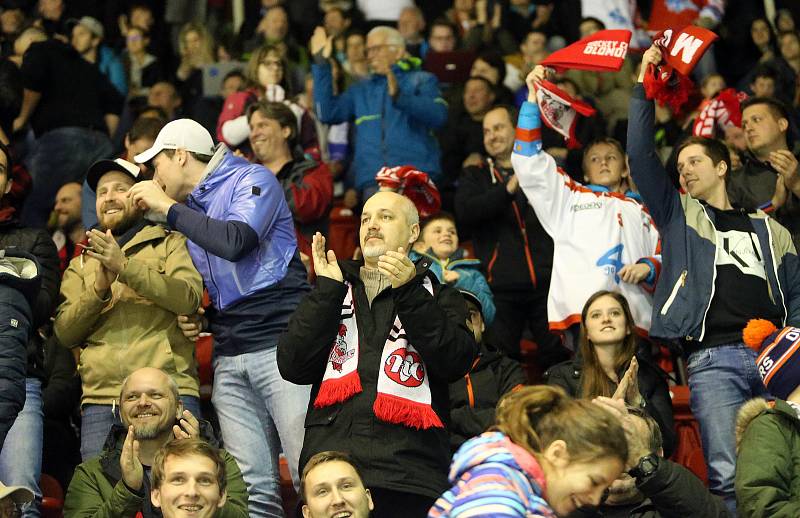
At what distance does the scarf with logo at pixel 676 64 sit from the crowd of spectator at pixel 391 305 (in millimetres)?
33

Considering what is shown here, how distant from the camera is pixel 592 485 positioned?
11.8 ft

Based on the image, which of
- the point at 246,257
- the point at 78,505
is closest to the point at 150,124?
the point at 246,257

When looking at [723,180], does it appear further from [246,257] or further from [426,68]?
[426,68]

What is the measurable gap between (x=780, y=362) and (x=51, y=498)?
3.26m

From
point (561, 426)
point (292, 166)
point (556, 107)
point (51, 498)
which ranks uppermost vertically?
point (556, 107)

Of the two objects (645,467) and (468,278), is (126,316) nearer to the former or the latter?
(468,278)

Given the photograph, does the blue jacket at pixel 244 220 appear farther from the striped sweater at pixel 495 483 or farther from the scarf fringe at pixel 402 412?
the striped sweater at pixel 495 483

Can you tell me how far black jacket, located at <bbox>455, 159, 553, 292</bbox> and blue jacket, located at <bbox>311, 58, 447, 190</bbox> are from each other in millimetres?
829

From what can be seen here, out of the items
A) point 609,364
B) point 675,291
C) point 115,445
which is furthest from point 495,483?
point 675,291

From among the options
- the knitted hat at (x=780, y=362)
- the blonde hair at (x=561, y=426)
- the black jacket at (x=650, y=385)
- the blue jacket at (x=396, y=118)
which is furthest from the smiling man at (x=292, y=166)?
the blonde hair at (x=561, y=426)

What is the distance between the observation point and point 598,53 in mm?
6875

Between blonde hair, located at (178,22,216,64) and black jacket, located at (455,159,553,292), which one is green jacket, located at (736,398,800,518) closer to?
black jacket, located at (455,159,553,292)

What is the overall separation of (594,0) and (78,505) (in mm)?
8080

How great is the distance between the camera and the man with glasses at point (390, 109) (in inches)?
353
